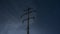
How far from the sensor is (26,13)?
8.13m

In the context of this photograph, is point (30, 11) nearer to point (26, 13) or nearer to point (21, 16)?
point (26, 13)

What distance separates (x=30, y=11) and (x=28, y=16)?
42cm

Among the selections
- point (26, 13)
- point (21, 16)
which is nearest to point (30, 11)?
point (26, 13)

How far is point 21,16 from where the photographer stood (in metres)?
8.62

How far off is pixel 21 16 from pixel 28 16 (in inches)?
36.8

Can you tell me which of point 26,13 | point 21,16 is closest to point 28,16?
point 26,13

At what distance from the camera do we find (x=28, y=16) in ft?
25.9

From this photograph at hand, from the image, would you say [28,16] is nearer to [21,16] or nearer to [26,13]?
[26,13]

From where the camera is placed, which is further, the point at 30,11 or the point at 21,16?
the point at 21,16

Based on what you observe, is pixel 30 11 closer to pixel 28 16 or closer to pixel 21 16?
pixel 28 16

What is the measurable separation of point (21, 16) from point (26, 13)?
692mm

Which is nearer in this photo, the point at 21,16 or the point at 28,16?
the point at 28,16
